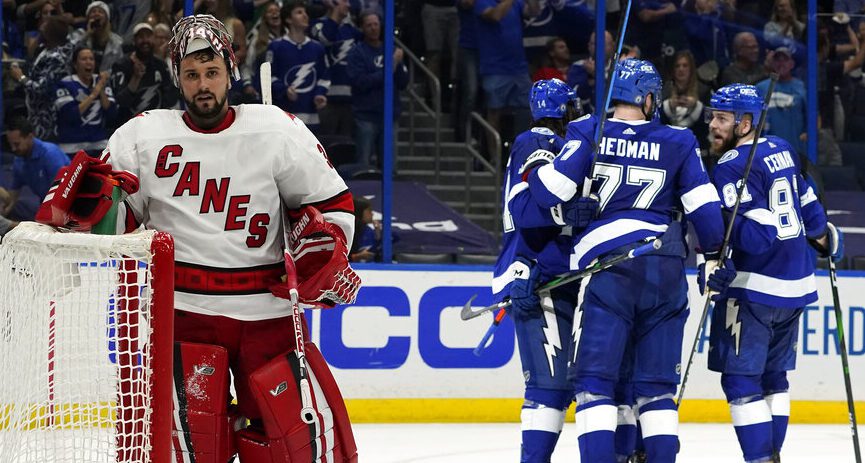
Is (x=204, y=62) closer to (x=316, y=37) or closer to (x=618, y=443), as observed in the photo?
(x=618, y=443)

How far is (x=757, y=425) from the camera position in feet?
14.6

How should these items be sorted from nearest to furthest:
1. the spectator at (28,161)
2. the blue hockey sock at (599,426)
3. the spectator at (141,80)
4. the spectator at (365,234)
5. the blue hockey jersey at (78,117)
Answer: the blue hockey sock at (599,426) → the spectator at (28,161) → the blue hockey jersey at (78,117) → the spectator at (141,80) → the spectator at (365,234)

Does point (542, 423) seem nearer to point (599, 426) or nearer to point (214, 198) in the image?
point (599, 426)

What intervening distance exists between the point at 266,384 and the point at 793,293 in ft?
7.51

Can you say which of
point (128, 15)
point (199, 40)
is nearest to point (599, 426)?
point (199, 40)

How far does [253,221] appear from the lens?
2.87 meters

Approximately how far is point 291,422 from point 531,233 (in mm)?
1709

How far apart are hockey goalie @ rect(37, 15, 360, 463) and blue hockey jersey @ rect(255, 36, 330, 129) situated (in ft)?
12.3

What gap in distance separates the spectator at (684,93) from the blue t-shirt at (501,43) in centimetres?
76

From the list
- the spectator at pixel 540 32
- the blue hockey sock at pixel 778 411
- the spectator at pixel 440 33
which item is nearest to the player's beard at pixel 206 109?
the blue hockey sock at pixel 778 411

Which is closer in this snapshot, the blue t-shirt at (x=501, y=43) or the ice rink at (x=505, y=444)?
the ice rink at (x=505, y=444)

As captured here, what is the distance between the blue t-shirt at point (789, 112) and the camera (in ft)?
23.3

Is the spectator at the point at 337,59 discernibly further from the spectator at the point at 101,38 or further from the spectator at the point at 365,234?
the spectator at the point at 101,38

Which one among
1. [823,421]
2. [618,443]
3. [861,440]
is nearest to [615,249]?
[618,443]
